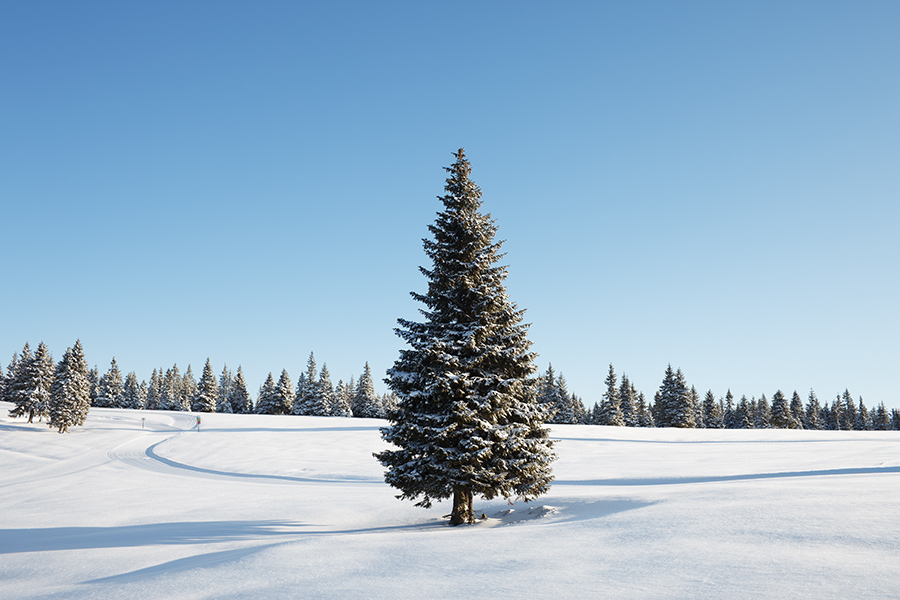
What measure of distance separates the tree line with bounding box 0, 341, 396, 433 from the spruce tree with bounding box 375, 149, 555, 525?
9.77 m

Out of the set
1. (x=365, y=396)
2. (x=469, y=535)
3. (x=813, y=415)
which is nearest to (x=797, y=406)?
(x=813, y=415)

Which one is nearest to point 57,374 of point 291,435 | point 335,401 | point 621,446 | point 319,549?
point 291,435

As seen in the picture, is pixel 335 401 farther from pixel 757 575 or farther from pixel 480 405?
pixel 757 575

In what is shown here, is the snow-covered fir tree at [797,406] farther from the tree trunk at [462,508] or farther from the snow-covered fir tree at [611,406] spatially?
the tree trunk at [462,508]

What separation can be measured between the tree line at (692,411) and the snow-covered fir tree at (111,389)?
89.8m

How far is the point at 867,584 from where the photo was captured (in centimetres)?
596

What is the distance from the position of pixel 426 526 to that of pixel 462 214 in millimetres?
9494

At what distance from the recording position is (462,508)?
15500mm

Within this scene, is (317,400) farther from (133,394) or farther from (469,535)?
(469,535)

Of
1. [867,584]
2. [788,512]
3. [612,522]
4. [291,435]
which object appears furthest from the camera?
[291,435]

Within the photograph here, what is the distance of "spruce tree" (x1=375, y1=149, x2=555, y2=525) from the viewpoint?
15000 mm

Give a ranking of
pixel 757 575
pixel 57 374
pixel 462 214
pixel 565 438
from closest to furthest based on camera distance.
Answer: pixel 757 575 < pixel 462 214 < pixel 565 438 < pixel 57 374

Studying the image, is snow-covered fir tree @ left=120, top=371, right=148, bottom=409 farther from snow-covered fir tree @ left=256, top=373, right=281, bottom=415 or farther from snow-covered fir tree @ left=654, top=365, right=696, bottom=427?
snow-covered fir tree @ left=654, top=365, right=696, bottom=427

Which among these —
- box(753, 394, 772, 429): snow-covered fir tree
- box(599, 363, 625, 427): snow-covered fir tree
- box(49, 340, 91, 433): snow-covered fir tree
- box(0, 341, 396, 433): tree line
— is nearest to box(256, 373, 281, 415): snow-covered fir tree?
box(0, 341, 396, 433): tree line
